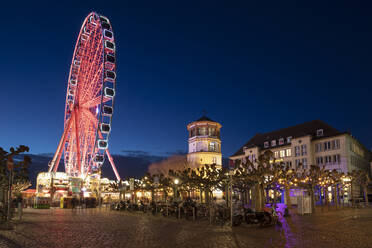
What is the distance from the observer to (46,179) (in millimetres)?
67500

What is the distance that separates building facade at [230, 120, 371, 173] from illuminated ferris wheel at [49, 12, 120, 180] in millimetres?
26879

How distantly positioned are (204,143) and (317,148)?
3279 cm

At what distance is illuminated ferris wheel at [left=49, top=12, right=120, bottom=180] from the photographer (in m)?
44.7

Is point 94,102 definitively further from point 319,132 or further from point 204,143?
point 204,143

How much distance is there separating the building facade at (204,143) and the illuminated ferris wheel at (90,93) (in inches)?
1588

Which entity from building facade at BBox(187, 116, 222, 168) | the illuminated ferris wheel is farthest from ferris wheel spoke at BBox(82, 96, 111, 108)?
building facade at BBox(187, 116, 222, 168)

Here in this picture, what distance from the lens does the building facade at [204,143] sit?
90.7 meters

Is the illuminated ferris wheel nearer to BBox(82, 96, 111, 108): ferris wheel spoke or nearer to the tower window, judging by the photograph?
BBox(82, 96, 111, 108): ferris wheel spoke

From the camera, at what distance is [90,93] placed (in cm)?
4834

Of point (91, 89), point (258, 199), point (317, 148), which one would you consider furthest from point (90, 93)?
point (317, 148)

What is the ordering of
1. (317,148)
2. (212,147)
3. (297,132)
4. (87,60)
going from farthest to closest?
1. (212,147)
2. (297,132)
3. (317,148)
4. (87,60)

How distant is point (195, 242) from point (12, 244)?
301 inches

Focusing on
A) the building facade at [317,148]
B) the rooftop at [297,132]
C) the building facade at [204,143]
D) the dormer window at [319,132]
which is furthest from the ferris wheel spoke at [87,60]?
the building facade at [204,143]

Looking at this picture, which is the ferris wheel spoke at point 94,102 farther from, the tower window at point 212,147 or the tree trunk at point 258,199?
the tower window at point 212,147
